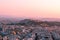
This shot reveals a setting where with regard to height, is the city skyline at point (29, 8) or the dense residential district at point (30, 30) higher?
the city skyline at point (29, 8)

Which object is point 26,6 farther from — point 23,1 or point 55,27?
point 55,27

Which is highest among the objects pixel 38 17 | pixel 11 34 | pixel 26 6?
pixel 26 6

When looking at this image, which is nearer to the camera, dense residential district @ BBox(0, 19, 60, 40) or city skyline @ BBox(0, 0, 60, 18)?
dense residential district @ BBox(0, 19, 60, 40)

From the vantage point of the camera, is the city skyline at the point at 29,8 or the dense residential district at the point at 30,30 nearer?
the dense residential district at the point at 30,30

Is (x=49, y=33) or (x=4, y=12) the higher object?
(x=4, y=12)

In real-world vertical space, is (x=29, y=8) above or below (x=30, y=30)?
above

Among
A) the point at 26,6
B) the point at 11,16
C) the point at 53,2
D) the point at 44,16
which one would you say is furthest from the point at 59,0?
the point at 11,16

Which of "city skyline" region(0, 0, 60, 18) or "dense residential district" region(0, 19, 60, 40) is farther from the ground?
"city skyline" region(0, 0, 60, 18)

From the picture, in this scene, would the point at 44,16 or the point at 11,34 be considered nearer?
the point at 11,34
